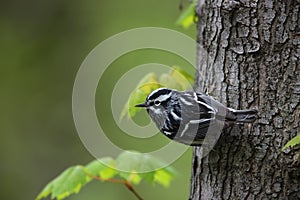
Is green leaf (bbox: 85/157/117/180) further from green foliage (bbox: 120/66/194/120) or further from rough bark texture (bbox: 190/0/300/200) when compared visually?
rough bark texture (bbox: 190/0/300/200)

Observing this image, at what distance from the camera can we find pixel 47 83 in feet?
19.2

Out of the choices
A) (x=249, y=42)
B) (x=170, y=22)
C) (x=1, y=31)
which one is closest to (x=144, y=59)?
(x=170, y=22)

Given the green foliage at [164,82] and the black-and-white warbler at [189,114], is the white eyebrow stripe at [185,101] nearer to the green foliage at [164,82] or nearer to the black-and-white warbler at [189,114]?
the black-and-white warbler at [189,114]

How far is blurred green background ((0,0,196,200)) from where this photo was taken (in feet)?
18.4

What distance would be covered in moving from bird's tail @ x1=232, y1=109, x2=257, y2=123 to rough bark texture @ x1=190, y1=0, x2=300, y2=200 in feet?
0.16

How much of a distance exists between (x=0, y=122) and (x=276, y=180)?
461 centimetres

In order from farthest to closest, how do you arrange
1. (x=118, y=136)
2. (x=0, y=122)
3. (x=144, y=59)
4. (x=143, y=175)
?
1. (x=0, y=122)
2. (x=118, y=136)
3. (x=144, y=59)
4. (x=143, y=175)

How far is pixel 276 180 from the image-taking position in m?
1.93

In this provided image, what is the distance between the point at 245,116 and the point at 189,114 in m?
0.22

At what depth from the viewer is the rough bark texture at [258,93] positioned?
6.37ft

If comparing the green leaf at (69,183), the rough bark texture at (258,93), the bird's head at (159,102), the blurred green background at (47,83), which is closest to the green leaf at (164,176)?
the green leaf at (69,183)

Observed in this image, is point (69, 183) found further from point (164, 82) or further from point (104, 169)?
A: point (164, 82)

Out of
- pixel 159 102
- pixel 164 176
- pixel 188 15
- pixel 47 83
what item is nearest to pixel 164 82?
pixel 159 102

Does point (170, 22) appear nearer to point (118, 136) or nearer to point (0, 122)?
point (118, 136)
